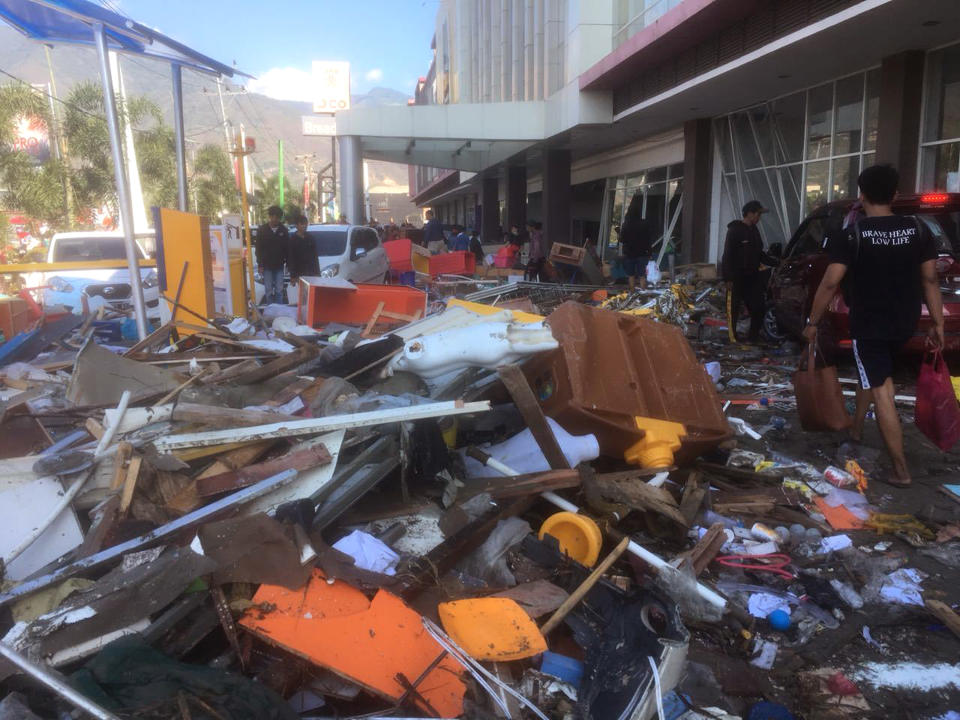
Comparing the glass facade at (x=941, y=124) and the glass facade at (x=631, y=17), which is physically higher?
the glass facade at (x=631, y=17)

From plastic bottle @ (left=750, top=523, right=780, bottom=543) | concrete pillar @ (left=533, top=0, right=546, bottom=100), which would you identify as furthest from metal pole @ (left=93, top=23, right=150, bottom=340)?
concrete pillar @ (left=533, top=0, right=546, bottom=100)

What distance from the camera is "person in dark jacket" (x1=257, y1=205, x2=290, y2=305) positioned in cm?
1125

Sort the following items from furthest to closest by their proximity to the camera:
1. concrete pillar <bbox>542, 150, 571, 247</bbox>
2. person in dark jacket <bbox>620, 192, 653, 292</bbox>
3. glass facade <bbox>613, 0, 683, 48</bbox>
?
1. concrete pillar <bbox>542, 150, 571, 247</bbox>
2. glass facade <bbox>613, 0, 683, 48</bbox>
3. person in dark jacket <bbox>620, 192, 653, 292</bbox>

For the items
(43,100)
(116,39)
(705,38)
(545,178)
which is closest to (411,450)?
(116,39)

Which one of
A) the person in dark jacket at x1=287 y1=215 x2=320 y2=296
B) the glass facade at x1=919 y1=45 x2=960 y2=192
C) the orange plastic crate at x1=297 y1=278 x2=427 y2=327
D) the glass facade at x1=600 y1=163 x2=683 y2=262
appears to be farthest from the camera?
the glass facade at x1=600 y1=163 x2=683 y2=262

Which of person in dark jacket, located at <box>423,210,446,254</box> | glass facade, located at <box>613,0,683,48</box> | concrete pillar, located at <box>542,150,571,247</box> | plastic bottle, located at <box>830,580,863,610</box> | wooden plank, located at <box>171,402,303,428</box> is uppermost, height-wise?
glass facade, located at <box>613,0,683,48</box>

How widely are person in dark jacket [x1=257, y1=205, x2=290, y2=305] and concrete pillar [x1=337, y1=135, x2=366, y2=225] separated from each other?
9847mm

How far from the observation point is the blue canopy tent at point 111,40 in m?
6.59

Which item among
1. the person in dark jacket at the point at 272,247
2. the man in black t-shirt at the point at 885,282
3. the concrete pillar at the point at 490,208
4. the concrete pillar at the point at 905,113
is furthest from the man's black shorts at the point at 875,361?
the concrete pillar at the point at 490,208

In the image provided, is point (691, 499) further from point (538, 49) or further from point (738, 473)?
point (538, 49)

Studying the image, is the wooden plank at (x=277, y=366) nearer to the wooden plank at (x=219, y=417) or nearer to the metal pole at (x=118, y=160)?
the wooden plank at (x=219, y=417)

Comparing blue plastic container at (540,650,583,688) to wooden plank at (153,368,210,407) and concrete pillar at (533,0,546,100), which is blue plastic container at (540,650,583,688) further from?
concrete pillar at (533,0,546,100)

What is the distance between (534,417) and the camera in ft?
13.1

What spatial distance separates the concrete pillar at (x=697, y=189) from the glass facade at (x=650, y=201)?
48.0 inches
